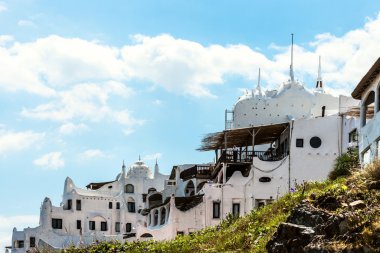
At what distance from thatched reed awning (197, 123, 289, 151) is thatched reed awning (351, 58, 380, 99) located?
20344mm

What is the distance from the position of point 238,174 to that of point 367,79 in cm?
2379

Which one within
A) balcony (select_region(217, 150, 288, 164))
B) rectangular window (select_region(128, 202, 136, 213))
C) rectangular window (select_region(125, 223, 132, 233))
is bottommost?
rectangular window (select_region(125, 223, 132, 233))

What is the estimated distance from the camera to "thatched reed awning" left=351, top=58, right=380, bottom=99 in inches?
1089

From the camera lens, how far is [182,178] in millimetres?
65875

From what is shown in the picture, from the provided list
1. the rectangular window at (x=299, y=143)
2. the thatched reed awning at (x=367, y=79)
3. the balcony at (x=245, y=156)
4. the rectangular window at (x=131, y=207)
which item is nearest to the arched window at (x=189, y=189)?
the balcony at (x=245, y=156)

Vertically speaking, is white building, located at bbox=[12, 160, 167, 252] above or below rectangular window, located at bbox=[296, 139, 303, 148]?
below

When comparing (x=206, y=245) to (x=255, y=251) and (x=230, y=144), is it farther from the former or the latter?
(x=230, y=144)

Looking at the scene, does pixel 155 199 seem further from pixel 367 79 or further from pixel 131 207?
pixel 367 79

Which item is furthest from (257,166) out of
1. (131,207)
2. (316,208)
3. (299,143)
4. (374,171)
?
(316,208)

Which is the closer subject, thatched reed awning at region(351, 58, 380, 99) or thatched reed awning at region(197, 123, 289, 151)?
thatched reed awning at region(351, 58, 380, 99)

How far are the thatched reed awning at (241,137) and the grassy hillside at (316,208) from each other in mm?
18358

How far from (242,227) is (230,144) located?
28.6 m

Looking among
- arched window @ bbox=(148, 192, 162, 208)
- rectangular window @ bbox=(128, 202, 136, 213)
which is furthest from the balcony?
rectangular window @ bbox=(128, 202, 136, 213)

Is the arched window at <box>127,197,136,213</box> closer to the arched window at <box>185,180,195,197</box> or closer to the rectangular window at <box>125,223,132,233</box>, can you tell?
the rectangular window at <box>125,223,132,233</box>
